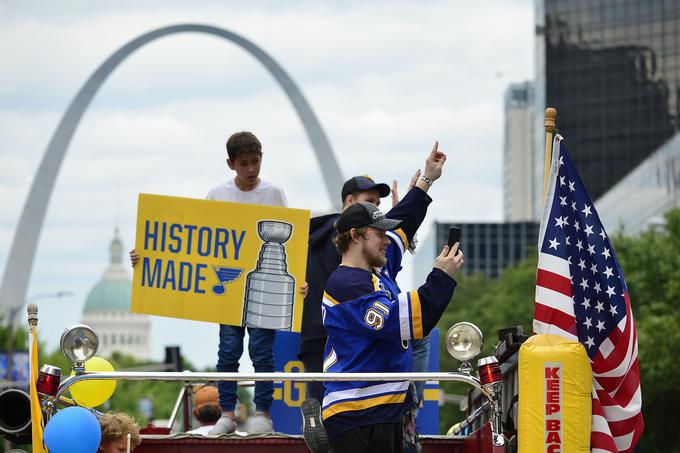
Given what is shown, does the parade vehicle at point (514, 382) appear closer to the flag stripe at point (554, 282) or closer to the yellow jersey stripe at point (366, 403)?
the flag stripe at point (554, 282)

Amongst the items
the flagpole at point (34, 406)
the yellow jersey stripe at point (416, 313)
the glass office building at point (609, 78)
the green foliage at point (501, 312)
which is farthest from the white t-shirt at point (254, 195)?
the glass office building at point (609, 78)

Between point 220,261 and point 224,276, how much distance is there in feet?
0.38

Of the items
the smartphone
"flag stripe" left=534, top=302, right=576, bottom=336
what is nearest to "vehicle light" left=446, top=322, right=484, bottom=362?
"flag stripe" left=534, top=302, right=576, bottom=336

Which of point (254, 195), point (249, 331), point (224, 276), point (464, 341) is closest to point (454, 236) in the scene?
point (464, 341)

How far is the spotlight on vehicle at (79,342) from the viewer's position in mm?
7605

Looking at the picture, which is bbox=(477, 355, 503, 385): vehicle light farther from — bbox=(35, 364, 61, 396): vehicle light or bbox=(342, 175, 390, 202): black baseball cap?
bbox=(342, 175, 390, 202): black baseball cap

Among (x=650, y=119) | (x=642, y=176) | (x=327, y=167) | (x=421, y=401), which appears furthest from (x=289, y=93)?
(x=650, y=119)

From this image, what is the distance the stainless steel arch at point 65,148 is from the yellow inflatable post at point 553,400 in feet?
188

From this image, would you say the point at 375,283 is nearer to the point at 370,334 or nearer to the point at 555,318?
the point at 370,334

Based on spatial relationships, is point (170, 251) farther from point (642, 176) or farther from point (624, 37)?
point (624, 37)

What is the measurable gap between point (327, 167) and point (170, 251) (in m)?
53.8

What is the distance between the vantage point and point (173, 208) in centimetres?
1094

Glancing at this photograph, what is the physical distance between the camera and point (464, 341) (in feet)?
25.2

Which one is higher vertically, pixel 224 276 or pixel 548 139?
pixel 548 139
